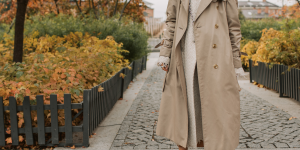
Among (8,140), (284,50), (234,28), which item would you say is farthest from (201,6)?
(284,50)

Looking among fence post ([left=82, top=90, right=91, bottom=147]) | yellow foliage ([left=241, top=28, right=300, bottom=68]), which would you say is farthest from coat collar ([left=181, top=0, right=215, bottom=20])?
yellow foliage ([left=241, top=28, right=300, bottom=68])

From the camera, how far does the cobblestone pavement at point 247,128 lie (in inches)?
134

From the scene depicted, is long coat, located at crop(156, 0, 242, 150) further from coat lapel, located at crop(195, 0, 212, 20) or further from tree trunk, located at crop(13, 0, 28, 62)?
tree trunk, located at crop(13, 0, 28, 62)

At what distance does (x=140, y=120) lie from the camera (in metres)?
4.57

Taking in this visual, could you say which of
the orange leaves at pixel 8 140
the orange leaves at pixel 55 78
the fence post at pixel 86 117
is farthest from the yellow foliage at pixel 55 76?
the orange leaves at pixel 8 140

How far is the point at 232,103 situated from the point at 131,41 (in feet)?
22.5

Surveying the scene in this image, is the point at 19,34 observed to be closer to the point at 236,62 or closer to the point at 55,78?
the point at 55,78

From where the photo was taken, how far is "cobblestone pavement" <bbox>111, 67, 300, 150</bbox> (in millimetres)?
3415

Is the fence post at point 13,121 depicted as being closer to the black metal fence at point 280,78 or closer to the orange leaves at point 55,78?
the orange leaves at point 55,78

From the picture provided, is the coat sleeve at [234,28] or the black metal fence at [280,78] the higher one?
the coat sleeve at [234,28]

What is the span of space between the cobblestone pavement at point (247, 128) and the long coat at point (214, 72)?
121 centimetres

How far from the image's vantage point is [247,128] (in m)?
4.03

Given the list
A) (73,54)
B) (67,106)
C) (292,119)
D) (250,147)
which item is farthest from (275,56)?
(67,106)

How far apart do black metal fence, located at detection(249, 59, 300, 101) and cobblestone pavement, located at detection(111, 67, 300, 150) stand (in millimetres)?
565
